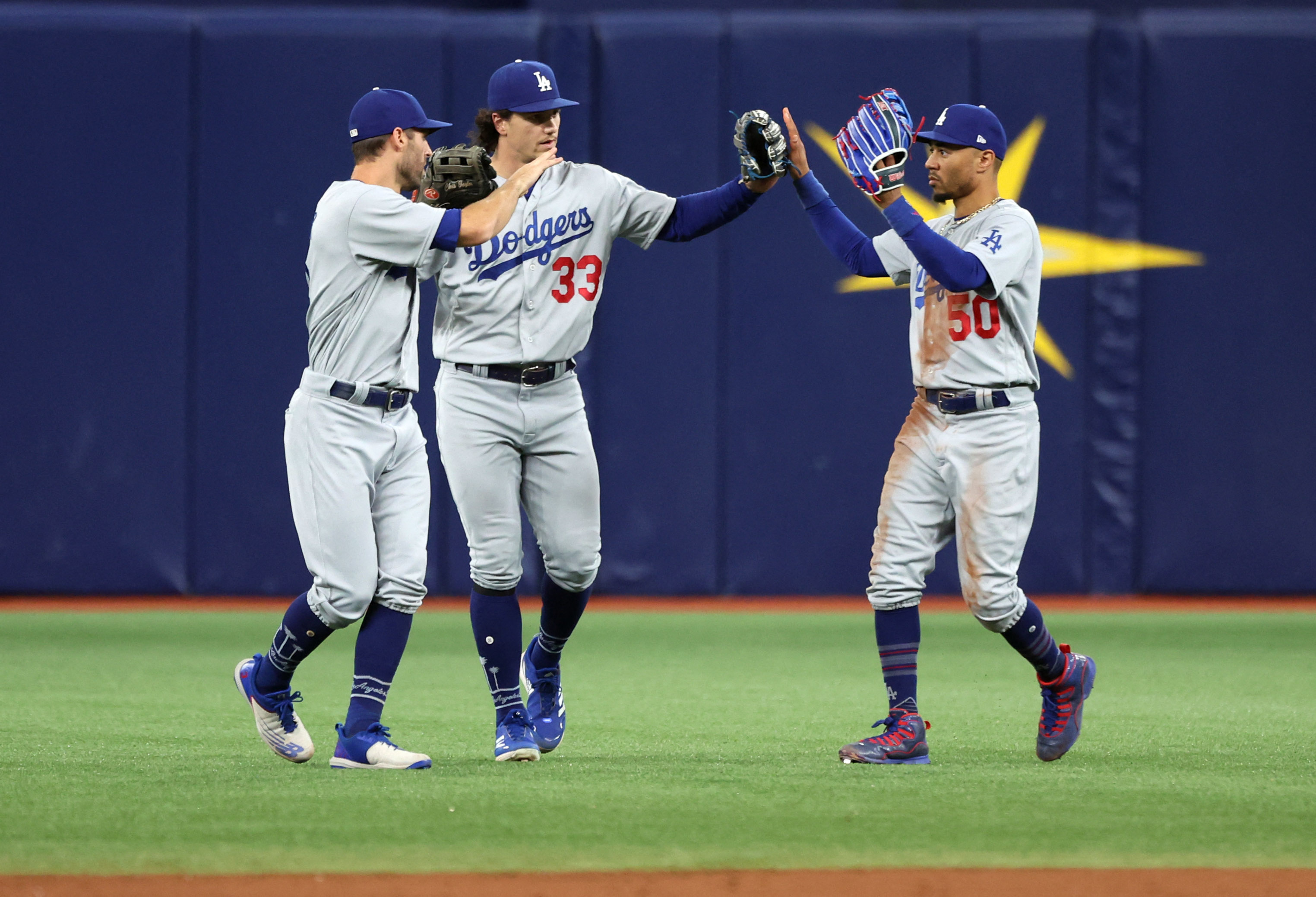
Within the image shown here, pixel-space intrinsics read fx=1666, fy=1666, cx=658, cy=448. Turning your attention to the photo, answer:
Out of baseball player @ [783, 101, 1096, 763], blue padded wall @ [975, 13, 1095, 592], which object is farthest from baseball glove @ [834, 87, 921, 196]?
blue padded wall @ [975, 13, 1095, 592]

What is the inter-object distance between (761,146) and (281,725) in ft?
6.89

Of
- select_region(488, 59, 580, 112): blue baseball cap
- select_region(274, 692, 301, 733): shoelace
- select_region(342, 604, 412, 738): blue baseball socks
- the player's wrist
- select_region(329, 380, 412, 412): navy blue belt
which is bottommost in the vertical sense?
select_region(274, 692, 301, 733): shoelace

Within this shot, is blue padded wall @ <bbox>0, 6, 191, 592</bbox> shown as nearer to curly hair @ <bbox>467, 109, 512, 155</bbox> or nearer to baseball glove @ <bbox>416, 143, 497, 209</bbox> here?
curly hair @ <bbox>467, 109, 512, 155</bbox>

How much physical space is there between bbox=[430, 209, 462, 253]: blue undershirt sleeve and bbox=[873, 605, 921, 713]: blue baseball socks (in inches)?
61.3

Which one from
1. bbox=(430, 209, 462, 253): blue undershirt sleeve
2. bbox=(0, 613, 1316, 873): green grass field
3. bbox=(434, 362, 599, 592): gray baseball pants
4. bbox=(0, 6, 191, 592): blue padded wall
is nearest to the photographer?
bbox=(0, 613, 1316, 873): green grass field

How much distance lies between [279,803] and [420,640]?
421 centimetres

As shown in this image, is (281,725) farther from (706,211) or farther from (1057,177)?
(1057,177)

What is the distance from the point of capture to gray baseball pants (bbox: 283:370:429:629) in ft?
14.5

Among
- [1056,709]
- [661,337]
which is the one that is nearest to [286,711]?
[1056,709]

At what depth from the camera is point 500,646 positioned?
Result: 4.75m

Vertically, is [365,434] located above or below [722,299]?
below

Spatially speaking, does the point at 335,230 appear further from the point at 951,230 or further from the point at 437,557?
the point at 437,557

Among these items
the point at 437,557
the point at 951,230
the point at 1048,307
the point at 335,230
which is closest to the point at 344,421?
the point at 335,230

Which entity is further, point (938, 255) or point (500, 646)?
point (500, 646)
